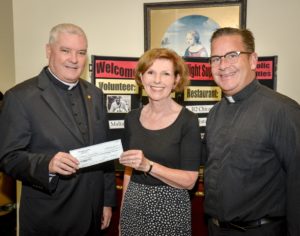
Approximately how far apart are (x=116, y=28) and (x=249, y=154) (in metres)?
2.52

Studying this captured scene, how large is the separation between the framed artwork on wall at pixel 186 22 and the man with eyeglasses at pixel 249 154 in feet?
5.53

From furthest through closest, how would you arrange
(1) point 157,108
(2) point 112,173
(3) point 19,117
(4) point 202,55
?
1. (4) point 202,55
2. (2) point 112,173
3. (1) point 157,108
4. (3) point 19,117

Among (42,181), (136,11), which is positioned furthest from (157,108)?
(136,11)

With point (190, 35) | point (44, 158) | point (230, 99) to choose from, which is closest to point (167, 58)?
point (230, 99)

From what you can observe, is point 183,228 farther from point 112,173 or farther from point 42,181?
point 42,181

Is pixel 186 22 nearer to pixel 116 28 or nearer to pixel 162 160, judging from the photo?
pixel 116 28

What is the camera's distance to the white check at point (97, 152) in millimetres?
1793

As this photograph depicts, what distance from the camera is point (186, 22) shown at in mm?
3662

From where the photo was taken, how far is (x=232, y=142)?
1.93m

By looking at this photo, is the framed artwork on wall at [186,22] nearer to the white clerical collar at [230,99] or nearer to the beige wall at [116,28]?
the beige wall at [116,28]

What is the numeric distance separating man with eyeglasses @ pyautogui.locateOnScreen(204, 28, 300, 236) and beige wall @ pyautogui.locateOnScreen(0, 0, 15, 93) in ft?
9.40

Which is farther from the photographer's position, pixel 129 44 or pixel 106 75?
pixel 129 44

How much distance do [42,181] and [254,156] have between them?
49.2 inches

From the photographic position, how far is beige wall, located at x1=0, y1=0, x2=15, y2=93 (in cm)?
386
